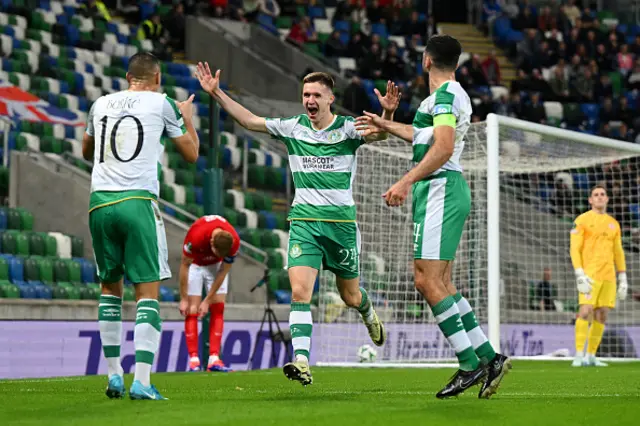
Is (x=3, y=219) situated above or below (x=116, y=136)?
above

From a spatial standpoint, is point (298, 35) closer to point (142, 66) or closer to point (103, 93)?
point (103, 93)

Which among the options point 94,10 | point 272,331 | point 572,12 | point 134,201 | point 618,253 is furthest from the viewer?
point 572,12

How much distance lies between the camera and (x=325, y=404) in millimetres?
6281

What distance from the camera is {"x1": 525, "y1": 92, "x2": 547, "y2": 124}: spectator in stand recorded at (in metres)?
23.7

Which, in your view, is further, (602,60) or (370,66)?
(602,60)

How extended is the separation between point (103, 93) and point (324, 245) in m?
11.7

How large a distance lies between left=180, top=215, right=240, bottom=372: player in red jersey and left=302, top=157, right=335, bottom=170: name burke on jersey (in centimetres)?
355

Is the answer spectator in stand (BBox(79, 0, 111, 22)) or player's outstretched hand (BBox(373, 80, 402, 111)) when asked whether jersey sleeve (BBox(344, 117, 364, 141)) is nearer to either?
player's outstretched hand (BBox(373, 80, 402, 111))

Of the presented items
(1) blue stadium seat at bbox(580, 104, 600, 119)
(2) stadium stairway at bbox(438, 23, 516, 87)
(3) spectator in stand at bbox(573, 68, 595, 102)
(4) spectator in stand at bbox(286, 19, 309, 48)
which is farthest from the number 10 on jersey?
(2) stadium stairway at bbox(438, 23, 516, 87)

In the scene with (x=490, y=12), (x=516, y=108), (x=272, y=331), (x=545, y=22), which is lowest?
(x=272, y=331)

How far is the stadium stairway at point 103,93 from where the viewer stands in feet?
55.7

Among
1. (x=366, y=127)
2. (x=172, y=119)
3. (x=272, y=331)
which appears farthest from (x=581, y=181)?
(x=172, y=119)

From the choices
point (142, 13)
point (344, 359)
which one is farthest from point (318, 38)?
point (344, 359)

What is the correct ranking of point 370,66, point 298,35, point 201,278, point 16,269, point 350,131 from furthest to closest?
point 298,35, point 370,66, point 16,269, point 201,278, point 350,131
